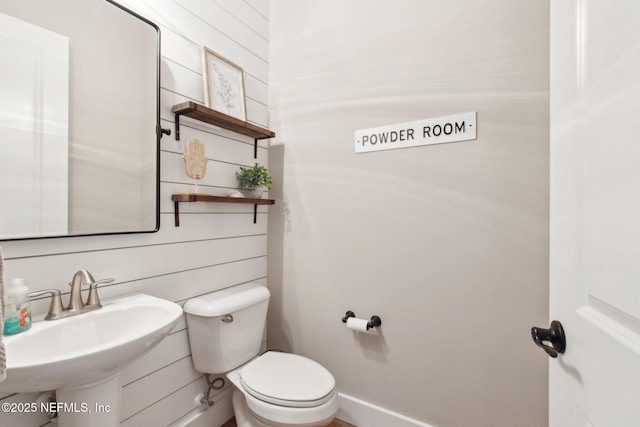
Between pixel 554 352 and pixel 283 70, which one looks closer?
pixel 554 352

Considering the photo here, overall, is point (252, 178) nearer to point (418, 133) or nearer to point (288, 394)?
point (418, 133)

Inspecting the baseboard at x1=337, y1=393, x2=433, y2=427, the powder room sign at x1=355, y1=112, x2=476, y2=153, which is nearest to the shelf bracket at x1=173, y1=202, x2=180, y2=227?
the powder room sign at x1=355, y1=112, x2=476, y2=153

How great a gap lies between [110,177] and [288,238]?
1.00 meters

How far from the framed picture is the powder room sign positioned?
70cm

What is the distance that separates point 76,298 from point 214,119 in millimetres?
942

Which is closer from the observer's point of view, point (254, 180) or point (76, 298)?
point (76, 298)

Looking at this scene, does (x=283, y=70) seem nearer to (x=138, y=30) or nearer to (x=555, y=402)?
(x=138, y=30)

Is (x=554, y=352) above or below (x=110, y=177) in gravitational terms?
below

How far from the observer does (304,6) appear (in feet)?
6.05

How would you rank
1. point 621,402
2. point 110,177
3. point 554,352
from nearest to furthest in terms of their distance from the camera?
point 621,402 → point 554,352 → point 110,177

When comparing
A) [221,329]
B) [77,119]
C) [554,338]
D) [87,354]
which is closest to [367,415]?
[221,329]

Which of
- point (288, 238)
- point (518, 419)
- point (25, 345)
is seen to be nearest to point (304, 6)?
point (288, 238)

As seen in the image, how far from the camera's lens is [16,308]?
2.89 ft

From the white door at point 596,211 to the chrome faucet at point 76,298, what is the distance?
4.54ft
